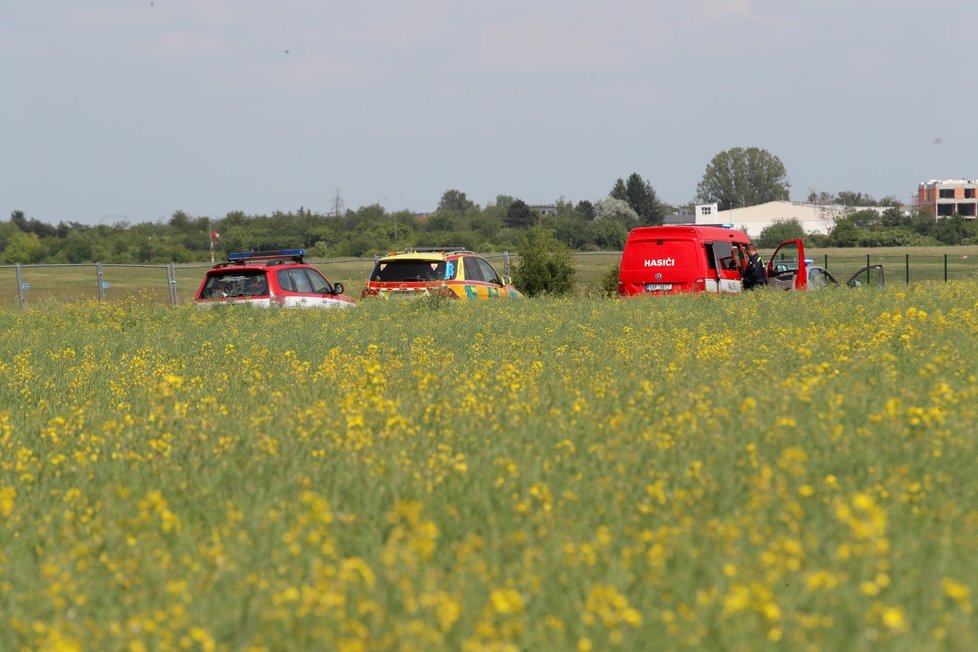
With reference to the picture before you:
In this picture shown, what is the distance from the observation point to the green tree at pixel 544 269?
97.6 feet

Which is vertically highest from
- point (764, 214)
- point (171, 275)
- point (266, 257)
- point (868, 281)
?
point (764, 214)

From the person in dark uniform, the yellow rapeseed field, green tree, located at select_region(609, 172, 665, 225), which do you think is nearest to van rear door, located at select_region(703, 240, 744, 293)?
the person in dark uniform

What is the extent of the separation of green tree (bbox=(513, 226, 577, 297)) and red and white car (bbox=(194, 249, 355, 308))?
10.5 m

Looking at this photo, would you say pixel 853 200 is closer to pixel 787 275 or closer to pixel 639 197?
pixel 639 197

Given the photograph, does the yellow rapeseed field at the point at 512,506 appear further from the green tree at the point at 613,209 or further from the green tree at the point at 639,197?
the green tree at the point at 639,197

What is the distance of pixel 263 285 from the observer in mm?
18969

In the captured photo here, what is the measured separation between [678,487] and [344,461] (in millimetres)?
1821

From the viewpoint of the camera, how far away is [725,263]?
22141 mm

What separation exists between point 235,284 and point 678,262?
7653 millimetres

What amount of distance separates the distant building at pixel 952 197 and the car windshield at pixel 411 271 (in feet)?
529

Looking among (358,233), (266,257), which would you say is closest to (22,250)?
(358,233)

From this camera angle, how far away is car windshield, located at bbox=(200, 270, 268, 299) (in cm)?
1895

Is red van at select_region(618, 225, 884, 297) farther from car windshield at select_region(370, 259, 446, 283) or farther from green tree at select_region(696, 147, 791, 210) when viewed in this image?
green tree at select_region(696, 147, 791, 210)

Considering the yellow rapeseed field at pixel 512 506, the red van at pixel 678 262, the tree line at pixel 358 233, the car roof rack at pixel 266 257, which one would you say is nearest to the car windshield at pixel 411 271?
the car roof rack at pixel 266 257
